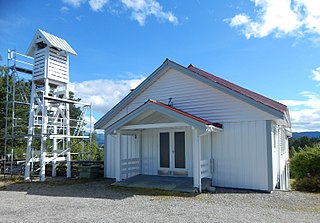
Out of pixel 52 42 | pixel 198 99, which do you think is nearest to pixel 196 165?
pixel 198 99

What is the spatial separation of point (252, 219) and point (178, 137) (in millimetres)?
6289

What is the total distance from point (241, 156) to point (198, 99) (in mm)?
3138

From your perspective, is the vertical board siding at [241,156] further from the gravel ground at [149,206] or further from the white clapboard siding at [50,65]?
the white clapboard siding at [50,65]

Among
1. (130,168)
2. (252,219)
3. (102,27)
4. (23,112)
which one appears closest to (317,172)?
(252,219)

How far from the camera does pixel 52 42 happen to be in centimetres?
1437

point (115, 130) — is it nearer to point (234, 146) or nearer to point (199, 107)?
point (199, 107)

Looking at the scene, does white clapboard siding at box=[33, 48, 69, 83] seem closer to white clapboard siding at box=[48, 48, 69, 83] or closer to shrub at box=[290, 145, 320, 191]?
white clapboard siding at box=[48, 48, 69, 83]

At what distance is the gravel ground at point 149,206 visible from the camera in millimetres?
6707

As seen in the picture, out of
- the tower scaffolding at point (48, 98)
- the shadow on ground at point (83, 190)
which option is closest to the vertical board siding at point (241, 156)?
the shadow on ground at point (83, 190)

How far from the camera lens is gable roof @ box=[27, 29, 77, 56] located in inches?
565

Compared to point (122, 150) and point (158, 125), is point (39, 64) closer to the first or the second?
point (122, 150)

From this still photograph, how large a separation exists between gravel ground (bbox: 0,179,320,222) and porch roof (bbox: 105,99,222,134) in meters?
2.45

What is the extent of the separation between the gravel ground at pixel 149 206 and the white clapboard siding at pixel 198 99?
120 inches

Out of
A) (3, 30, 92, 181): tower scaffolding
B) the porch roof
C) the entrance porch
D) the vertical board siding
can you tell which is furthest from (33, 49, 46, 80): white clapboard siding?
the vertical board siding
